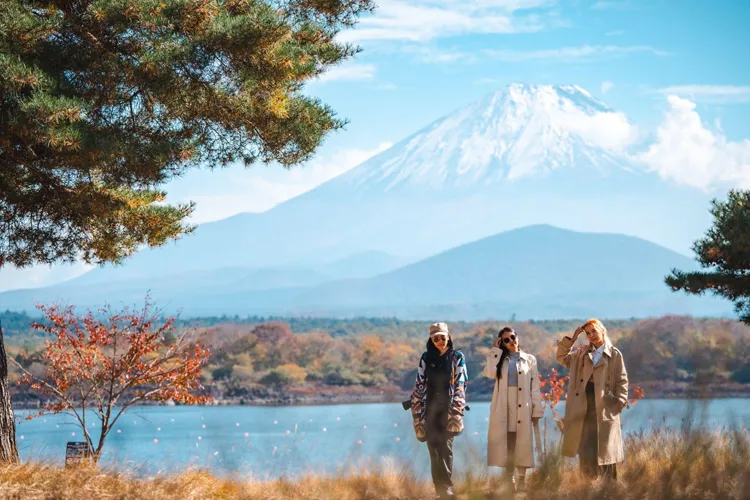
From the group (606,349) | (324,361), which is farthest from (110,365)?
(324,361)

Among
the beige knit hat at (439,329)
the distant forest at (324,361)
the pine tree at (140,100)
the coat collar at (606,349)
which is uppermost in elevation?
the pine tree at (140,100)

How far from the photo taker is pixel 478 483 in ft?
28.6

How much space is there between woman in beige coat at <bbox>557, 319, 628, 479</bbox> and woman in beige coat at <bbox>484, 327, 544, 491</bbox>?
0.33 m

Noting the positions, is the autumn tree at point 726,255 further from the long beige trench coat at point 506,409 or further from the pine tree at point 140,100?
the pine tree at point 140,100

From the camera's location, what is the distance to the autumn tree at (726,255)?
9992 mm

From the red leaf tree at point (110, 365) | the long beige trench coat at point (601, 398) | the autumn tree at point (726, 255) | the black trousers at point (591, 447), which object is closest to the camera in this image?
the long beige trench coat at point (601, 398)

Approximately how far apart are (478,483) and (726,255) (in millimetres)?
3487

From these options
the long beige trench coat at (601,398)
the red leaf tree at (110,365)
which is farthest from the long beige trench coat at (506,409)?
the red leaf tree at (110,365)

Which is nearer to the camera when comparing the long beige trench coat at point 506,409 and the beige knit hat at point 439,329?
the beige knit hat at point 439,329

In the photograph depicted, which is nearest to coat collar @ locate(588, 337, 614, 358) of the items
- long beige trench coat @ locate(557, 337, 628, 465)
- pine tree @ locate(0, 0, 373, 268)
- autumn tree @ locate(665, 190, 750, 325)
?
long beige trench coat @ locate(557, 337, 628, 465)

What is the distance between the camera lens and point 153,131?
9102mm

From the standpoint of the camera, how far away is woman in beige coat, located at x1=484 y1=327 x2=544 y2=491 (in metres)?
8.36

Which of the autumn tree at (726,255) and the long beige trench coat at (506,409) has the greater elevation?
the autumn tree at (726,255)

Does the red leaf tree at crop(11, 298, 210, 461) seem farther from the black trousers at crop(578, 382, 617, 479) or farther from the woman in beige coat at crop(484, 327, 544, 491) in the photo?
the black trousers at crop(578, 382, 617, 479)
